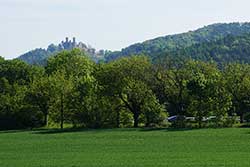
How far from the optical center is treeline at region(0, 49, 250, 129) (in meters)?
73.3

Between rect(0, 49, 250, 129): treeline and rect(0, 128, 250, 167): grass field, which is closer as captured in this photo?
rect(0, 128, 250, 167): grass field

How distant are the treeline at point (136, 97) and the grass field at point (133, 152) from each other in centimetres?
1846

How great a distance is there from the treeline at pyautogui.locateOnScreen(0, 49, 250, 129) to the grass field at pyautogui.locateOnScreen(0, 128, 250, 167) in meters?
18.5

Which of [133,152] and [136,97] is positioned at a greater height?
[136,97]

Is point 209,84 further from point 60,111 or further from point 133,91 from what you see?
point 60,111

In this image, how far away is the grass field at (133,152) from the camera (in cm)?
3312

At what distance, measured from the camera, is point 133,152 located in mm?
40594

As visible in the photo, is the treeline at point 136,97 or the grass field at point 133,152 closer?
the grass field at point 133,152

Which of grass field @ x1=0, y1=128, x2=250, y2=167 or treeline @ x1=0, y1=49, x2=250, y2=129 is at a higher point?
treeline @ x1=0, y1=49, x2=250, y2=129

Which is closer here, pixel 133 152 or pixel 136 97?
pixel 133 152

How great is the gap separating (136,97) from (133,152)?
36150 millimetres

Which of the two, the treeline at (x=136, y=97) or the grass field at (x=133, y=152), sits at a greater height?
the treeline at (x=136, y=97)

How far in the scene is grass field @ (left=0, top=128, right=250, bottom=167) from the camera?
33125mm

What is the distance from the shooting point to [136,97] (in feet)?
251
